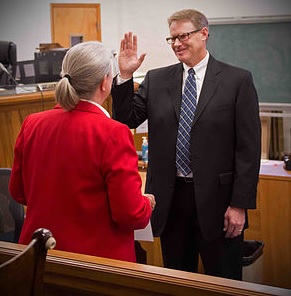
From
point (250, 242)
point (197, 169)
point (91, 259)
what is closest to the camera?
point (91, 259)

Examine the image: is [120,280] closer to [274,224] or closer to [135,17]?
[274,224]

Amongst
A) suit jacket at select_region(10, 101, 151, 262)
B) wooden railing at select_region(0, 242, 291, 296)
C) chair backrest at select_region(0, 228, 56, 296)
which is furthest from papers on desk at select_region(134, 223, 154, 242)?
chair backrest at select_region(0, 228, 56, 296)

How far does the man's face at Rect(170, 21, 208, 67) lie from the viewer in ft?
6.44

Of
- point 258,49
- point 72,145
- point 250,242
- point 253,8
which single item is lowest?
point 250,242

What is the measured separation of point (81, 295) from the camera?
4.77 feet

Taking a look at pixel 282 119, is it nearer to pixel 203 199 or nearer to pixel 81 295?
pixel 203 199

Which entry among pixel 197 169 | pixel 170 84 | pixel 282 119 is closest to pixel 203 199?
pixel 197 169

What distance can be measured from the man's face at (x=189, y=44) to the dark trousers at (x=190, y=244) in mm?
463

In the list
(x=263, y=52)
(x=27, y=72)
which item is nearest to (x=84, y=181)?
(x=27, y=72)

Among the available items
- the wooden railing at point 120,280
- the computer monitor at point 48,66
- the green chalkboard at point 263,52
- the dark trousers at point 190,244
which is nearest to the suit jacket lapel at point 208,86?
the dark trousers at point 190,244

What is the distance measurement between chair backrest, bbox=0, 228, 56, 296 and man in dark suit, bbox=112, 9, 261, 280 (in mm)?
911

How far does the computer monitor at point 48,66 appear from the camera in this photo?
3662 mm

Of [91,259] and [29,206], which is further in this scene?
[29,206]

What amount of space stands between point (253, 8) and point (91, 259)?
15.4 feet
